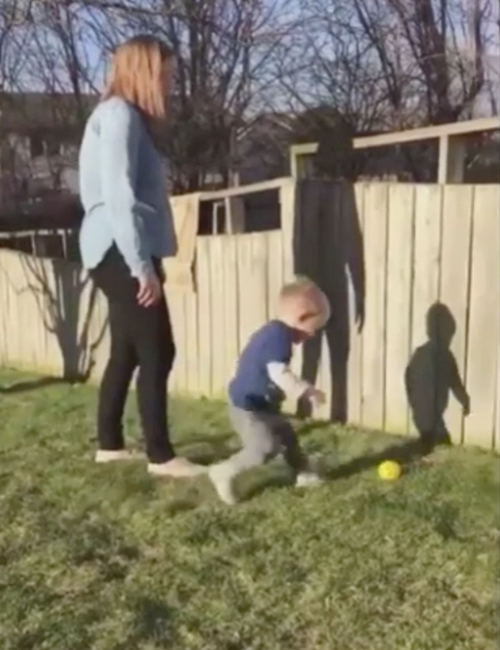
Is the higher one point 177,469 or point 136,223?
point 136,223

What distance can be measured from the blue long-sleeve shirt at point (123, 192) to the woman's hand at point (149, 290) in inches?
1.1

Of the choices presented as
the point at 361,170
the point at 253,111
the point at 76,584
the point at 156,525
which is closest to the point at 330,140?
the point at 361,170

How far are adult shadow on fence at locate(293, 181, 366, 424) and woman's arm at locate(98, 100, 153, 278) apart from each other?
1.10 meters

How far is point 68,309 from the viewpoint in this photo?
6.38 metres

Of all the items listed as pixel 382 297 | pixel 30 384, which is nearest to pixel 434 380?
pixel 382 297

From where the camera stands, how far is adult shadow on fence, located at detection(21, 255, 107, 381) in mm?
6195

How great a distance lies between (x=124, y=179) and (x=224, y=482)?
41.0 inches

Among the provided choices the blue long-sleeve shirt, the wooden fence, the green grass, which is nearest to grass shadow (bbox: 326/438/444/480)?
the green grass

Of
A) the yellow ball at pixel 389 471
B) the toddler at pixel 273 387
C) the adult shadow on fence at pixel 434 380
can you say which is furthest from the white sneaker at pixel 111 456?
the adult shadow on fence at pixel 434 380

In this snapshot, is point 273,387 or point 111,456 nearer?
point 273,387

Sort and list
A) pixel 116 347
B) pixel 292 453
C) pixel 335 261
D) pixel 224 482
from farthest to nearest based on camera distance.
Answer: pixel 335 261
pixel 116 347
pixel 292 453
pixel 224 482

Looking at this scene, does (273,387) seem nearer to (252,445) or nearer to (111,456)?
(252,445)

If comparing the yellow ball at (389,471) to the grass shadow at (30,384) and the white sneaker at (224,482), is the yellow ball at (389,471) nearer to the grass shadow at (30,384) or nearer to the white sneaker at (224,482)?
the white sneaker at (224,482)

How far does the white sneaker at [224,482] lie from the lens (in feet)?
11.6
